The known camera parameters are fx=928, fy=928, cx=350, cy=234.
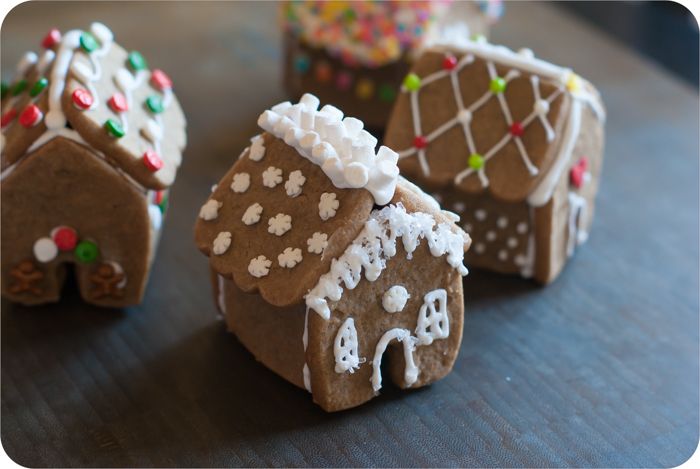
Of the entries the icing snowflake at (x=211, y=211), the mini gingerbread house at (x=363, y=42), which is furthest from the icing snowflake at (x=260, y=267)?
the mini gingerbread house at (x=363, y=42)

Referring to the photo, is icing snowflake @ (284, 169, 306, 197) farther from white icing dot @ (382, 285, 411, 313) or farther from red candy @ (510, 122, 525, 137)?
red candy @ (510, 122, 525, 137)

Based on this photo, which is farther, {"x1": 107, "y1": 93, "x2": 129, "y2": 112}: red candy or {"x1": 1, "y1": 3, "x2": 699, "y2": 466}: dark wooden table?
{"x1": 107, "y1": 93, "x2": 129, "y2": 112}: red candy

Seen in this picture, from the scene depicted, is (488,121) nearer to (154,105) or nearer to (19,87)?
(154,105)

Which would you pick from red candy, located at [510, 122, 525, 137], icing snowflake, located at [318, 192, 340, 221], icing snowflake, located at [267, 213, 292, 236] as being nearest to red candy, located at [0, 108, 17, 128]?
icing snowflake, located at [267, 213, 292, 236]

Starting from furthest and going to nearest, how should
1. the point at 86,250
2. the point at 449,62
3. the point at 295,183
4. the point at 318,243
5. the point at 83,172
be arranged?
the point at 449,62
the point at 86,250
the point at 83,172
the point at 295,183
the point at 318,243

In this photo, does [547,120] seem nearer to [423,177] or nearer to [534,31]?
[423,177]

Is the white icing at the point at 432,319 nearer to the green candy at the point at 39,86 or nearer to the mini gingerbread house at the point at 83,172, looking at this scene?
the mini gingerbread house at the point at 83,172

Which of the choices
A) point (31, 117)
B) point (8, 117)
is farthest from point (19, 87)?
point (31, 117)
